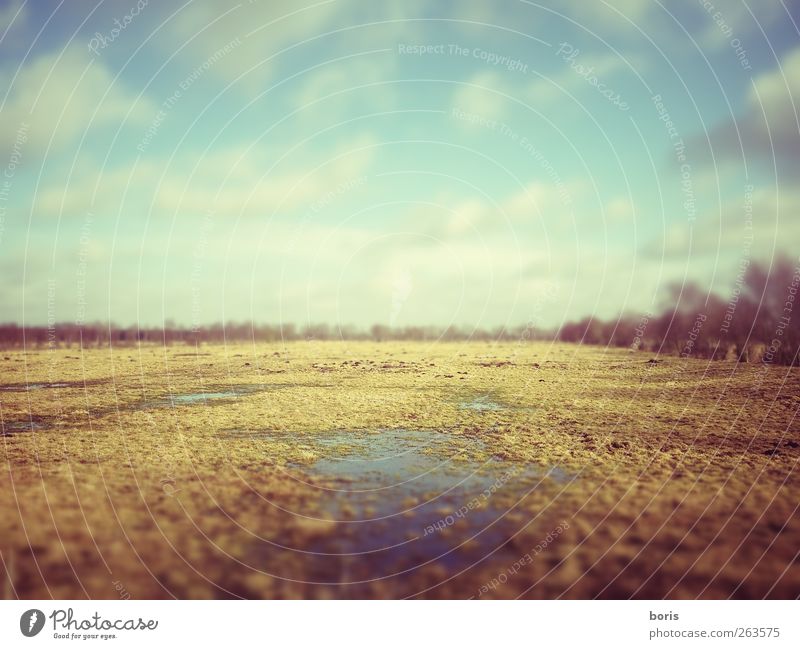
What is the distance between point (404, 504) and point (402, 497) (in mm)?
417

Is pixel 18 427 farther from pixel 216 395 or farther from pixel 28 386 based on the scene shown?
pixel 28 386

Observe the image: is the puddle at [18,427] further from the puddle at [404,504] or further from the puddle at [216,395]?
the puddle at [404,504]

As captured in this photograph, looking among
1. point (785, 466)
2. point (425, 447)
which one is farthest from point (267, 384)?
point (785, 466)

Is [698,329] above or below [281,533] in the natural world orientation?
above

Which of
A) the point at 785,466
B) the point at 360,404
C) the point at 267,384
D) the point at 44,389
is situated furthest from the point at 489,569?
the point at 44,389

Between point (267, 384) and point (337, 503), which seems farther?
point (267, 384)

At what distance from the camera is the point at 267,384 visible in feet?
93.9

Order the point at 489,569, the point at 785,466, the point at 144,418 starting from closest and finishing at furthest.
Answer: the point at 489,569, the point at 785,466, the point at 144,418

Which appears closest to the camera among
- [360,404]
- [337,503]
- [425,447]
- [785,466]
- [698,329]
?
[337,503]

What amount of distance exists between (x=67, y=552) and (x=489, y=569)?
24.4ft

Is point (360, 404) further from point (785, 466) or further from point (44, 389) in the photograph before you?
point (44, 389)

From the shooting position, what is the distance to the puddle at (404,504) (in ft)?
28.9

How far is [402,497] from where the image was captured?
1162 cm

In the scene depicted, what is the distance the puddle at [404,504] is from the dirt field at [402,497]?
6 cm
